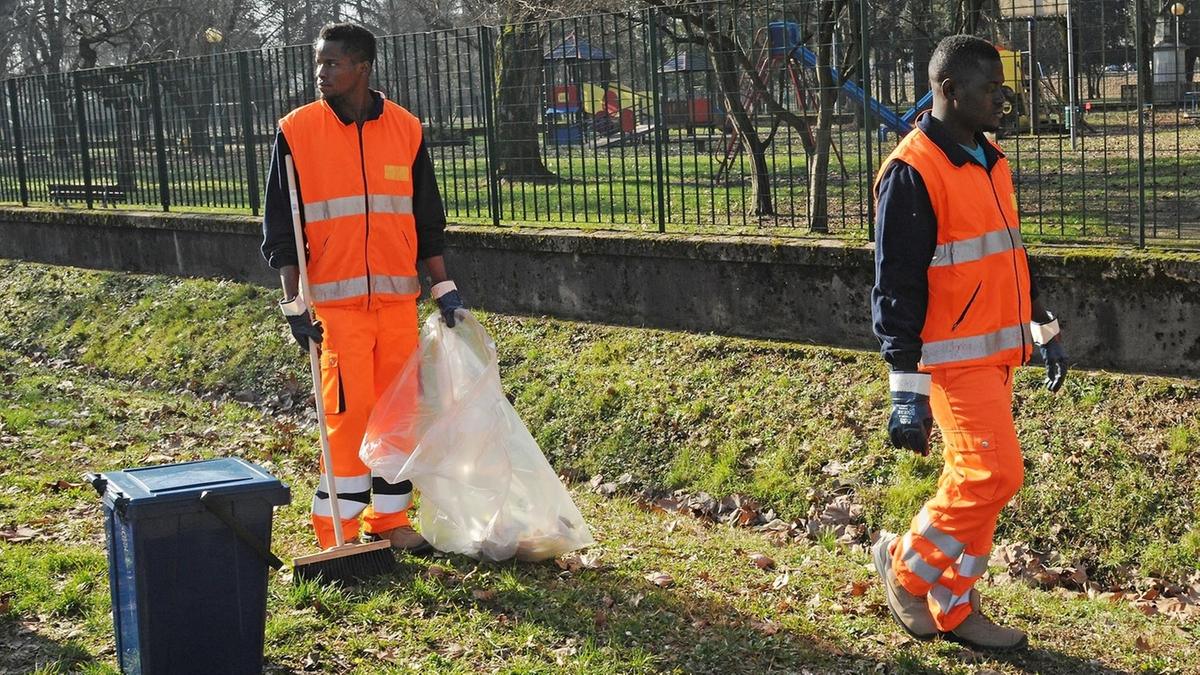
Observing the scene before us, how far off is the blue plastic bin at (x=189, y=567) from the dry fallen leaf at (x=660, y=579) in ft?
5.60

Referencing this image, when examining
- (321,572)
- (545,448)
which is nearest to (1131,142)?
(545,448)

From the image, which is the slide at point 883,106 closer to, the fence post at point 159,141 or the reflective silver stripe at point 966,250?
the reflective silver stripe at point 966,250

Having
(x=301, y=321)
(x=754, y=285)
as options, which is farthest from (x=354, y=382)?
(x=754, y=285)

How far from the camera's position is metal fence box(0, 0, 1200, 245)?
7895mm

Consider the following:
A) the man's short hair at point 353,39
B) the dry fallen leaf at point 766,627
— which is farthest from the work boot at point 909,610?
the man's short hair at point 353,39

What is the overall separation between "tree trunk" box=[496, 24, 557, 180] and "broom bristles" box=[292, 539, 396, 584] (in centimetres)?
511

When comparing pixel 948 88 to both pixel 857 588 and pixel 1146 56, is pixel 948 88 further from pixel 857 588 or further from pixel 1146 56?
pixel 1146 56

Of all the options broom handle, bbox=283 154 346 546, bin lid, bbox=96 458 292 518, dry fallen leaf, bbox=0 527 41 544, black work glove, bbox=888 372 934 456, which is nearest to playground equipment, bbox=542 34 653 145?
broom handle, bbox=283 154 346 546

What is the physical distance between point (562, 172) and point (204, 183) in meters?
4.61

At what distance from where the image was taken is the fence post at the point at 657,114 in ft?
30.8

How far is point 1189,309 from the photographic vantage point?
695cm

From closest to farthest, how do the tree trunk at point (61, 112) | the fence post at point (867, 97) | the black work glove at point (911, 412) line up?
the black work glove at point (911, 412), the fence post at point (867, 97), the tree trunk at point (61, 112)

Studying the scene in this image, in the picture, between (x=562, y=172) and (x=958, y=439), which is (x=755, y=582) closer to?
(x=958, y=439)

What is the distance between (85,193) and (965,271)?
1250 cm
